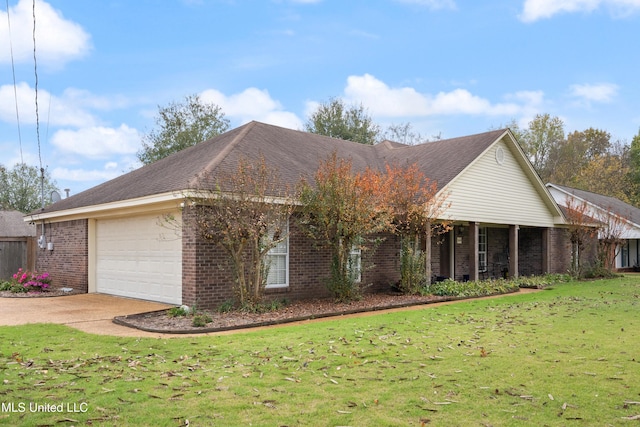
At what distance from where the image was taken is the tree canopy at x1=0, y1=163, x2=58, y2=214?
1815 inches

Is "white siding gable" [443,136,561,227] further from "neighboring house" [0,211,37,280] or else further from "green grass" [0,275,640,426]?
"neighboring house" [0,211,37,280]

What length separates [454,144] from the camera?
61.8ft

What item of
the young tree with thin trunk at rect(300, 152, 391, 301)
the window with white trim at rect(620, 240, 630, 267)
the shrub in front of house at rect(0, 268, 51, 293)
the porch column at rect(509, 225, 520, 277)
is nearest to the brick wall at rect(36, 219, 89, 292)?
the shrub in front of house at rect(0, 268, 51, 293)

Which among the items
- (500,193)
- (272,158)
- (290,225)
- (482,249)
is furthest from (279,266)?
(482,249)

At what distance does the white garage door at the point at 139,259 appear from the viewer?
40.6ft

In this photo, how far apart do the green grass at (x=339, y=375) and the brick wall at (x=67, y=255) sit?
685 cm

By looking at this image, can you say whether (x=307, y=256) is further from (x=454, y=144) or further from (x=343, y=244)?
(x=454, y=144)

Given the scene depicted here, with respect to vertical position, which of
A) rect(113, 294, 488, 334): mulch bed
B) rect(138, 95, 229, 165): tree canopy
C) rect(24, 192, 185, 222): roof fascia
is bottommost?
rect(113, 294, 488, 334): mulch bed

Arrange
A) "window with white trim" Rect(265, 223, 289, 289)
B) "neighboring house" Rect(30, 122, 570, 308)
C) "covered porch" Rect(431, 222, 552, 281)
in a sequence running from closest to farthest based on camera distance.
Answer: "neighboring house" Rect(30, 122, 570, 308), "window with white trim" Rect(265, 223, 289, 289), "covered porch" Rect(431, 222, 552, 281)

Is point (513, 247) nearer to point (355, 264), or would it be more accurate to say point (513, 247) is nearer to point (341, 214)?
point (355, 264)

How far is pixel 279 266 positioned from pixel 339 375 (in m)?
6.80

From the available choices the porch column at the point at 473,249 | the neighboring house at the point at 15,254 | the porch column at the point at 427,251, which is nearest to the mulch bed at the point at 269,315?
the porch column at the point at 427,251

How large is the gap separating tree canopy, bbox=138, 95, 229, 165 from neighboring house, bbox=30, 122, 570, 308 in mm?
19179

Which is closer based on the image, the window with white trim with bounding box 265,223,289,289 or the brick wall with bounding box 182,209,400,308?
the brick wall with bounding box 182,209,400,308
